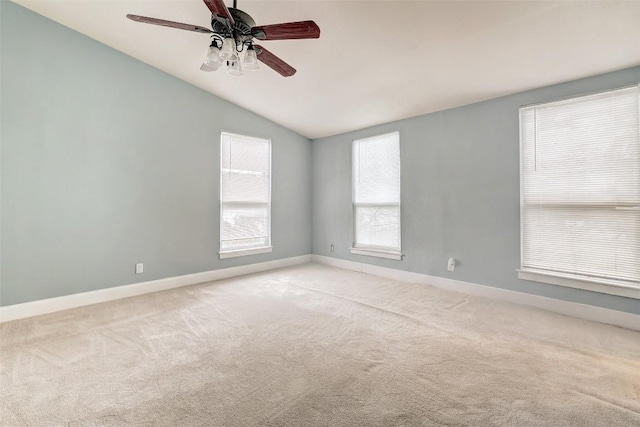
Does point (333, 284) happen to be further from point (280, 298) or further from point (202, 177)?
point (202, 177)

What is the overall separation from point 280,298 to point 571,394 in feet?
8.91

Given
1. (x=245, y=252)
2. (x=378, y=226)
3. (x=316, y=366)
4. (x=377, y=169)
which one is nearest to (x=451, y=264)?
(x=378, y=226)

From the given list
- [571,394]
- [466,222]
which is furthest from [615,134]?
[571,394]

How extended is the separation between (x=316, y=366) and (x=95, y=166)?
11.0 ft

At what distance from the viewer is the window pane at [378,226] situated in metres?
4.51

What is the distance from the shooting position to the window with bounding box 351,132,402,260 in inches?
177

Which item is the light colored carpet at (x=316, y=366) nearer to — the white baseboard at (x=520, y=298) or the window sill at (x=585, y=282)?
the white baseboard at (x=520, y=298)

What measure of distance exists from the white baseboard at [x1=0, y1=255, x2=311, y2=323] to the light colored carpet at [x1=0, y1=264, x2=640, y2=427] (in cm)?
15

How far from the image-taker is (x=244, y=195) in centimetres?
473

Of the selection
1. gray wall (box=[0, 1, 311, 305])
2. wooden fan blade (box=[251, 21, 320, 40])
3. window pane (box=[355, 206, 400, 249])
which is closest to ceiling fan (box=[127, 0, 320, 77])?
wooden fan blade (box=[251, 21, 320, 40])

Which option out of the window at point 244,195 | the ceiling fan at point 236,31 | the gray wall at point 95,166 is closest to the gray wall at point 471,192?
the window at point 244,195

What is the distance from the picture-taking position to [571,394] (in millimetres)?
1729

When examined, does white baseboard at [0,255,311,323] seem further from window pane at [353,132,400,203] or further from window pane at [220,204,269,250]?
window pane at [353,132,400,203]

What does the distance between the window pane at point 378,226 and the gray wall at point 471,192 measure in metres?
0.20
